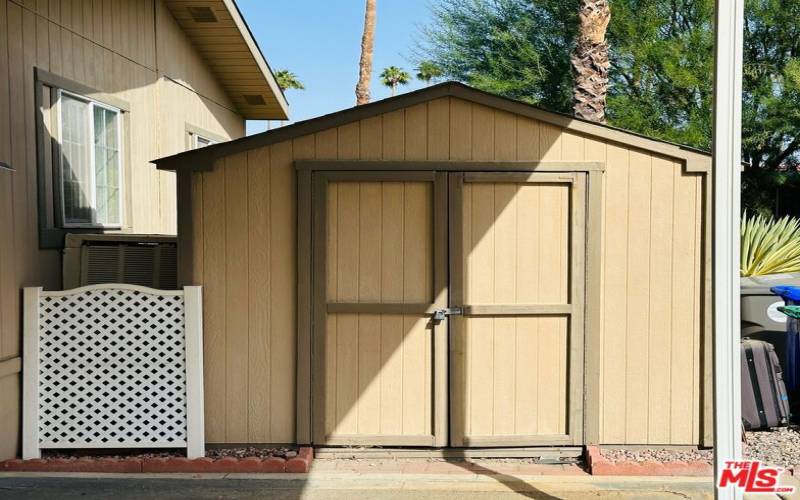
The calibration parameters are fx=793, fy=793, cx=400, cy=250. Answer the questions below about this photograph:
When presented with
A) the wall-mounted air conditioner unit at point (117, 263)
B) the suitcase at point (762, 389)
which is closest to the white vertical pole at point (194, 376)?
the wall-mounted air conditioner unit at point (117, 263)

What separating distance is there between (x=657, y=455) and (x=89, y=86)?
5.25m

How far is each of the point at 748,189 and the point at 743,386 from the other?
33.0 ft

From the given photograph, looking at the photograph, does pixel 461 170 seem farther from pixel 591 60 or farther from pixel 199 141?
pixel 591 60

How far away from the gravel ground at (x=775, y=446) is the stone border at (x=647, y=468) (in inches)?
19.3

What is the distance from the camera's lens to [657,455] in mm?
5363

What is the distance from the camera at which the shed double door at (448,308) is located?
17.4 feet

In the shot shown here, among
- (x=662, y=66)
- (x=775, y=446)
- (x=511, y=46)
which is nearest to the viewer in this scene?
(x=775, y=446)

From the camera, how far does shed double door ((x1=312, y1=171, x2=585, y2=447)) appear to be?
5.32 m

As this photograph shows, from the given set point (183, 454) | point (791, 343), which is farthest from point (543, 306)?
point (183, 454)

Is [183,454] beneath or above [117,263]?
beneath

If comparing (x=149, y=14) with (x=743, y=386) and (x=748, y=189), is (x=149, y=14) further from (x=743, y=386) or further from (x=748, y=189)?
(x=748, y=189)

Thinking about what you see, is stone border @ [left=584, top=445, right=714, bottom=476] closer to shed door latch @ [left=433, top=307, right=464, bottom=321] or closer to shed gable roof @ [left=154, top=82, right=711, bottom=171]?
shed door latch @ [left=433, top=307, right=464, bottom=321]

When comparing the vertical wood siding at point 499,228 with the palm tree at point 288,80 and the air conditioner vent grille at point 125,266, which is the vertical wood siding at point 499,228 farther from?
the palm tree at point 288,80

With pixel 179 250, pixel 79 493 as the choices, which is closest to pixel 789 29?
pixel 179 250
